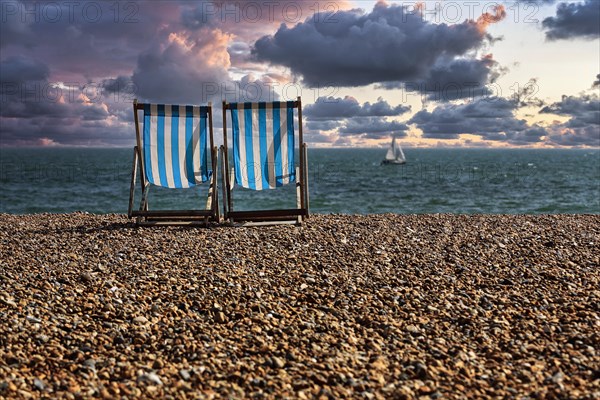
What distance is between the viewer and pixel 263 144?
7.60 m

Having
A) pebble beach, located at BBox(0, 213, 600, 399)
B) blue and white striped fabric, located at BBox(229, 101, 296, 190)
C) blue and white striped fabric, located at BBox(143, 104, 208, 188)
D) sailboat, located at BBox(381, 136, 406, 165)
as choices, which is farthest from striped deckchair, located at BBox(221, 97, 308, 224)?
sailboat, located at BBox(381, 136, 406, 165)

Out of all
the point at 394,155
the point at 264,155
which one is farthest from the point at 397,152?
the point at 264,155

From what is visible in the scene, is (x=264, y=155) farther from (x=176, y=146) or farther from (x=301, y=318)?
(x=301, y=318)

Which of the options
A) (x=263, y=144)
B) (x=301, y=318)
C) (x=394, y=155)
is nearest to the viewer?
(x=301, y=318)

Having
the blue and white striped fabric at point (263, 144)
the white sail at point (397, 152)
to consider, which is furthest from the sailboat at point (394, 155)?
the blue and white striped fabric at point (263, 144)

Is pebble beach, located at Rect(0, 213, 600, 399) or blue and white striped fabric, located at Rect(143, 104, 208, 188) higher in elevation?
blue and white striped fabric, located at Rect(143, 104, 208, 188)

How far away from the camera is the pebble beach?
2.98 m

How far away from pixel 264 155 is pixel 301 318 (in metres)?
4.08

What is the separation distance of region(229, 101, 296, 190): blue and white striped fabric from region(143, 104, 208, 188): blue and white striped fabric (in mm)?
486

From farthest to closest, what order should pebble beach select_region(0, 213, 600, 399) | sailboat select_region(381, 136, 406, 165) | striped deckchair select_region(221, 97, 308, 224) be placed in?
sailboat select_region(381, 136, 406, 165) → striped deckchair select_region(221, 97, 308, 224) → pebble beach select_region(0, 213, 600, 399)

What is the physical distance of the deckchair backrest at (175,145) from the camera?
7523mm

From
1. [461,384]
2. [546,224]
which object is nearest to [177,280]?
[461,384]

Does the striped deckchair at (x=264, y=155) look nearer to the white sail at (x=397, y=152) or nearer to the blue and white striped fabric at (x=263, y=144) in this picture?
the blue and white striped fabric at (x=263, y=144)

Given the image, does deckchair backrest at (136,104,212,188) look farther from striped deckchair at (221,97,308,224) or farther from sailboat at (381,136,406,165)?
sailboat at (381,136,406,165)
